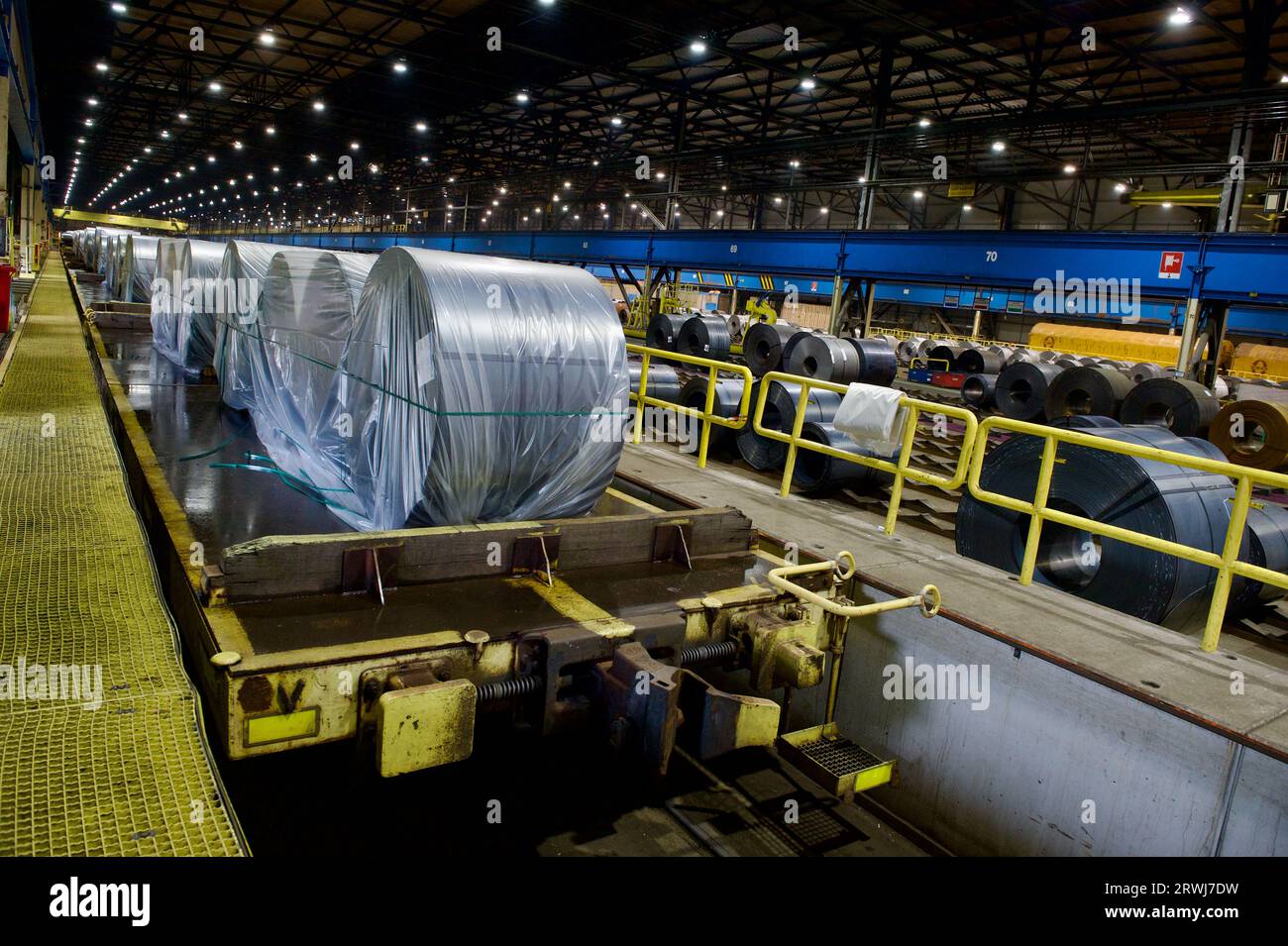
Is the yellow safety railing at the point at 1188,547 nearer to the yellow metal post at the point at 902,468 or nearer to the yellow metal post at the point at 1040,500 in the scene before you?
the yellow metal post at the point at 1040,500

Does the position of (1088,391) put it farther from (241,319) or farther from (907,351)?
(241,319)

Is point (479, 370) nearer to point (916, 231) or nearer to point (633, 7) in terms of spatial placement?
point (916, 231)

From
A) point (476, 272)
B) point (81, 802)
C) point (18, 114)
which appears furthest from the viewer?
point (18, 114)

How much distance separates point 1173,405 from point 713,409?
7166 mm

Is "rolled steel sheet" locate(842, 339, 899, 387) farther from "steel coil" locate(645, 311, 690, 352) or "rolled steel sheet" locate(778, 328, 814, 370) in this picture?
"steel coil" locate(645, 311, 690, 352)

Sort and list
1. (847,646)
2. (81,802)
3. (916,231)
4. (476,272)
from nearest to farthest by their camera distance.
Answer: (81,802) < (476,272) < (847,646) < (916,231)

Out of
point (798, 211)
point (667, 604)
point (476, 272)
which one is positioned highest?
point (798, 211)

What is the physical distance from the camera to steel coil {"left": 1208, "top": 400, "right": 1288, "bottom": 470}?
412 inches

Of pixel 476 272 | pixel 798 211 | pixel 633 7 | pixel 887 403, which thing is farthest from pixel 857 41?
pixel 798 211

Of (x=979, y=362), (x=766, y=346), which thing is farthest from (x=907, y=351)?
(x=766, y=346)

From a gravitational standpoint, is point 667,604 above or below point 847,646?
above

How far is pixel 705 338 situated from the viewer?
17688mm

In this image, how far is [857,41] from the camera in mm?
17047
